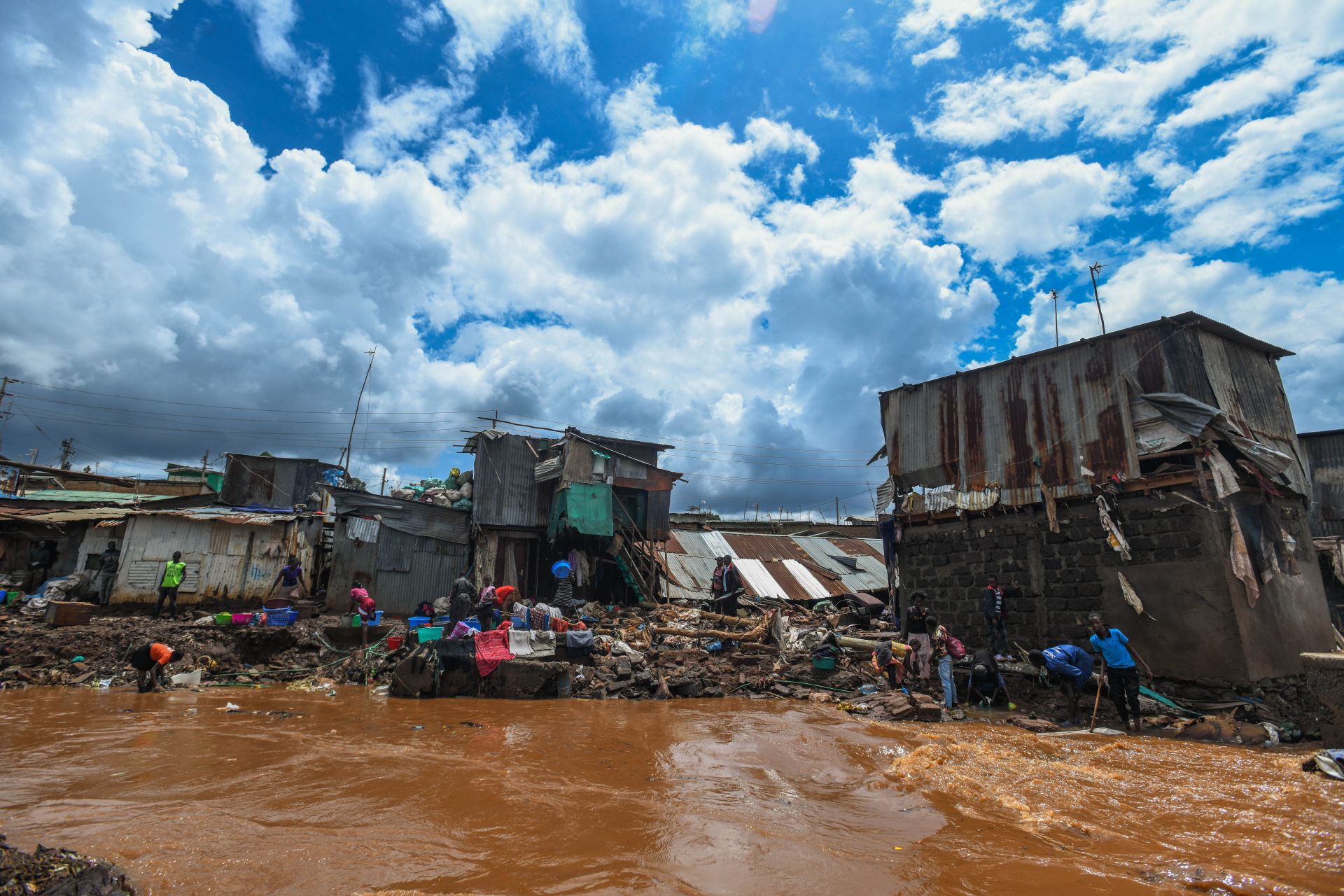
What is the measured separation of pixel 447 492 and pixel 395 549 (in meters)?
2.61

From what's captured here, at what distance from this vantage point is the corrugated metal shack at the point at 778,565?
23.0 metres

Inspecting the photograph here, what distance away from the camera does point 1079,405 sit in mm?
12000

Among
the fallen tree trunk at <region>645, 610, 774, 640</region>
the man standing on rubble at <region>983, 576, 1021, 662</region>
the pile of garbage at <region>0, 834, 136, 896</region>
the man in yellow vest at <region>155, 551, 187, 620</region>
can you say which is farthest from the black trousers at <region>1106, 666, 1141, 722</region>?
the man in yellow vest at <region>155, 551, 187, 620</region>

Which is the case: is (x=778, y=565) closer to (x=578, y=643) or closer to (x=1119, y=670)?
(x=578, y=643)

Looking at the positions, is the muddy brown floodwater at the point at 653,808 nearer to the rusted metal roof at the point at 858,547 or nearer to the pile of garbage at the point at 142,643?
the pile of garbage at the point at 142,643

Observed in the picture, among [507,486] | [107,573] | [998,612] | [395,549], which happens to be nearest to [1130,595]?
[998,612]

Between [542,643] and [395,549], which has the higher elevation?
[395,549]

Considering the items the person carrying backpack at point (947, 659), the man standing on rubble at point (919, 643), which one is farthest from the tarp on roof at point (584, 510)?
the person carrying backpack at point (947, 659)

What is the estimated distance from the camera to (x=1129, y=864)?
14.1 ft

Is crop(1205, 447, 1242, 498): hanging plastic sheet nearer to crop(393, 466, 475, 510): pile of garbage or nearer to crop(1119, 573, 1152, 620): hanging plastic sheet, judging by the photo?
crop(1119, 573, 1152, 620): hanging plastic sheet

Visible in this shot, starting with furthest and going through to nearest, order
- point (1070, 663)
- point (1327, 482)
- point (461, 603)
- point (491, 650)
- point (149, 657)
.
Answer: point (1327, 482) → point (461, 603) → point (491, 650) → point (149, 657) → point (1070, 663)

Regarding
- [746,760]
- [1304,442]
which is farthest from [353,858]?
[1304,442]

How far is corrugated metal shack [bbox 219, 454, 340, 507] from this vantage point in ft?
92.1

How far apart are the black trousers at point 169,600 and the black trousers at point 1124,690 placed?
19.8 metres
